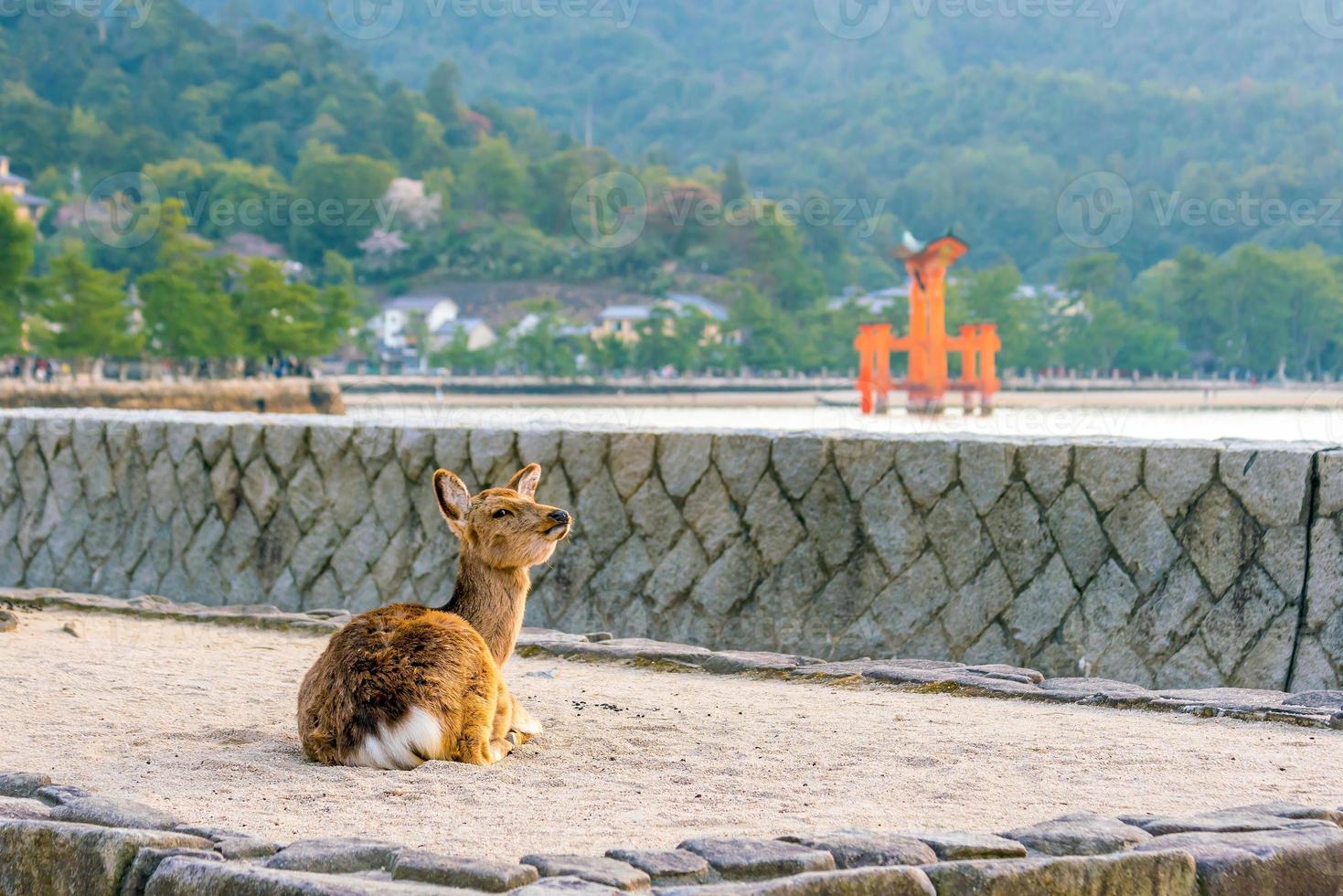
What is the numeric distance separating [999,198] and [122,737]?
4611 inches

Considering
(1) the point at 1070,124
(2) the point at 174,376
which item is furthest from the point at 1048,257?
(2) the point at 174,376

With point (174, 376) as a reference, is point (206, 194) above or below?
above

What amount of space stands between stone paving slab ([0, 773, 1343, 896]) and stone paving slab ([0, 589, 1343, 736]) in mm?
798

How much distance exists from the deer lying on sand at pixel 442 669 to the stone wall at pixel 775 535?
3407mm

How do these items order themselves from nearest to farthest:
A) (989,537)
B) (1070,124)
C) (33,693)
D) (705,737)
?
(705,737) → (33,693) → (989,537) → (1070,124)

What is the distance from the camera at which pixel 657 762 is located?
518cm

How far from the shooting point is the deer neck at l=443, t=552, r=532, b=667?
5.69 metres

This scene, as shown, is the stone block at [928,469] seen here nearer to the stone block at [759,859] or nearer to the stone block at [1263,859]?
the stone block at [1263,859]

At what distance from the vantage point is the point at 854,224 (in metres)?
118

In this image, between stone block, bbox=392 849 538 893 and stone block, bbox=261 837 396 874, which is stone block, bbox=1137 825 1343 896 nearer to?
stone block, bbox=392 849 538 893

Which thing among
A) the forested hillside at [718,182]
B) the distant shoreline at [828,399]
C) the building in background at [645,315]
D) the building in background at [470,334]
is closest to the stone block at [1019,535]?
the forested hillside at [718,182]

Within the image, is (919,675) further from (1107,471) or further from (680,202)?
(680,202)

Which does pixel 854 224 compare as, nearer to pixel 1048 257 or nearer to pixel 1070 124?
pixel 1048 257

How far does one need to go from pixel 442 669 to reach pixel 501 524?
75cm
